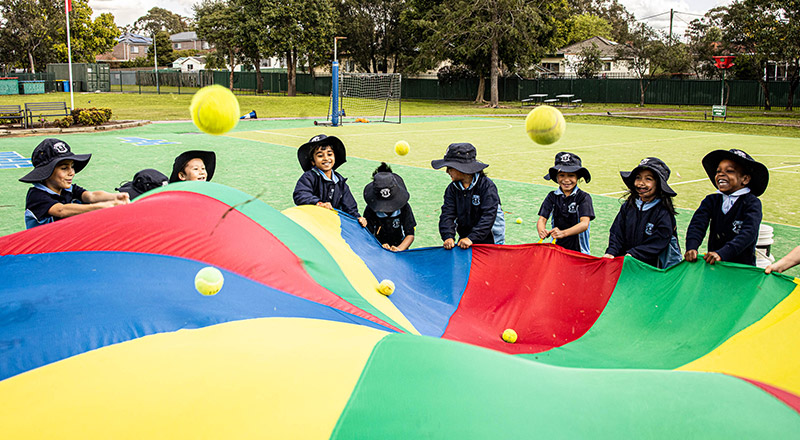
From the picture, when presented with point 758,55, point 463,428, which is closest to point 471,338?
point 463,428

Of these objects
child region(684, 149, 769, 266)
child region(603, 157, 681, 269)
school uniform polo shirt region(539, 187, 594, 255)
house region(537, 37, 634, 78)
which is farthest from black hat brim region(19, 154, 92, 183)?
house region(537, 37, 634, 78)

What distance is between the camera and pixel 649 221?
15.4 feet

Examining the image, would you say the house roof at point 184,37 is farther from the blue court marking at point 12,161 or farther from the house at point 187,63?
the blue court marking at point 12,161

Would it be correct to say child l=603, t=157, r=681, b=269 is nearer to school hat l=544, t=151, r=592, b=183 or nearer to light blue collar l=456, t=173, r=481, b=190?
school hat l=544, t=151, r=592, b=183

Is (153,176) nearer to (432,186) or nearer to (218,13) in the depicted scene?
(432,186)

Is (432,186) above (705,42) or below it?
below

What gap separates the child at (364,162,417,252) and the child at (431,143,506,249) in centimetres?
34

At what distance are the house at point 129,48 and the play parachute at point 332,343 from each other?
341 ft

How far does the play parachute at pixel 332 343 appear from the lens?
190cm

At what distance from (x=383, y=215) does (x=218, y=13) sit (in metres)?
35.5

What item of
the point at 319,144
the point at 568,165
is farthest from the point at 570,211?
the point at 319,144

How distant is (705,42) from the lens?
43.3m

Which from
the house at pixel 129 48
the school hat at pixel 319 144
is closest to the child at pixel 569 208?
the school hat at pixel 319 144

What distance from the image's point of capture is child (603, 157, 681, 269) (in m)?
4.61
